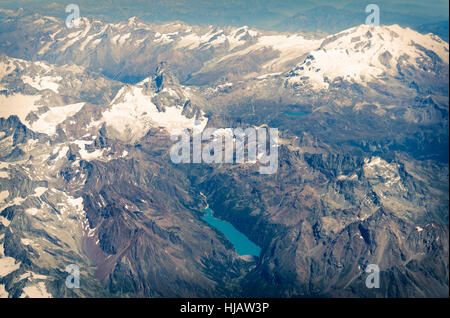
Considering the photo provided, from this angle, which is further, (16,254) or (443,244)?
(16,254)

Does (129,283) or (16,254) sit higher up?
(16,254)
